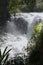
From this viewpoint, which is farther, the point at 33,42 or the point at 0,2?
the point at 0,2

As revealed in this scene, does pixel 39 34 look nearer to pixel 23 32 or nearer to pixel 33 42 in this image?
pixel 33 42

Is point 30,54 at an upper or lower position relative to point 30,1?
lower

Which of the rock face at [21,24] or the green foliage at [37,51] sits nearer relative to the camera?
the green foliage at [37,51]

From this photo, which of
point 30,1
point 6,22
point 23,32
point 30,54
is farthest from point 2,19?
point 30,54

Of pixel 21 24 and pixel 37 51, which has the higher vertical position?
pixel 37 51

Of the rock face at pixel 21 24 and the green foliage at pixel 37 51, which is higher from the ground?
the green foliage at pixel 37 51

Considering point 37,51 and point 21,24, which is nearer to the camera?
point 37,51

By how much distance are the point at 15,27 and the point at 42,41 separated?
9393mm

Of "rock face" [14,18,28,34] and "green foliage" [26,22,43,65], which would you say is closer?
"green foliage" [26,22,43,65]

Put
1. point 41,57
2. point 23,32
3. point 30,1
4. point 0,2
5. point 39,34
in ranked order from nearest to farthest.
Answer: point 41,57 < point 39,34 < point 30,1 < point 23,32 < point 0,2

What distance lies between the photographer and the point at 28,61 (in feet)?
24.5

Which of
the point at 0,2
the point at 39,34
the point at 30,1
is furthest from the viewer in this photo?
the point at 0,2

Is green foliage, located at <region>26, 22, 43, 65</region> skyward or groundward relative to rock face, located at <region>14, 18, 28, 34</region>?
skyward

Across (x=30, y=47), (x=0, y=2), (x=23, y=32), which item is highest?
(x=0, y=2)
